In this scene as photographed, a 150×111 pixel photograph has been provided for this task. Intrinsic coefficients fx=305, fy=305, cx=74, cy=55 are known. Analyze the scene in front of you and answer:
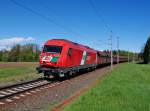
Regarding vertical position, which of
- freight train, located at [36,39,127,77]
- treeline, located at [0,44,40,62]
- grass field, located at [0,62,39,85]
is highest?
treeline, located at [0,44,40,62]

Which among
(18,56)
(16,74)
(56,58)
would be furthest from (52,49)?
(18,56)

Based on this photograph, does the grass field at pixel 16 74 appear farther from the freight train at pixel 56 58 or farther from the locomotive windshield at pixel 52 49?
the locomotive windshield at pixel 52 49

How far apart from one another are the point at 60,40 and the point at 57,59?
221cm

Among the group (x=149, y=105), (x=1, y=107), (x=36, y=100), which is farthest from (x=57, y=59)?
(x=149, y=105)

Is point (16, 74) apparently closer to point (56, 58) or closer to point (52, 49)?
point (52, 49)

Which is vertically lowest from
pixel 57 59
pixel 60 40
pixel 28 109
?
pixel 28 109

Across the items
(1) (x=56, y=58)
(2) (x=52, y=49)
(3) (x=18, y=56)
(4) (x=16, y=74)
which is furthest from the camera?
(3) (x=18, y=56)

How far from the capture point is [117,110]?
10250 millimetres

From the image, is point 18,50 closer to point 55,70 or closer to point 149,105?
point 55,70

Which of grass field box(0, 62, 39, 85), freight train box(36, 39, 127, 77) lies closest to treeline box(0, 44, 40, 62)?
grass field box(0, 62, 39, 85)

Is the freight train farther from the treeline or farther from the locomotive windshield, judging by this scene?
the treeline

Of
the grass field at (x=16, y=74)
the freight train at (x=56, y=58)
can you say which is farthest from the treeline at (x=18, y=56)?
the freight train at (x=56, y=58)

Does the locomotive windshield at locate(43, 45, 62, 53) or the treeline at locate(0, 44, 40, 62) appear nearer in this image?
the locomotive windshield at locate(43, 45, 62, 53)

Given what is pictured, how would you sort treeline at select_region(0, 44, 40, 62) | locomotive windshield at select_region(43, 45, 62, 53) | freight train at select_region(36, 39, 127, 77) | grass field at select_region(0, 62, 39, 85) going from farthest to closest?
treeline at select_region(0, 44, 40, 62), locomotive windshield at select_region(43, 45, 62, 53), grass field at select_region(0, 62, 39, 85), freight train at select_region(36, 39, 127, 77)
